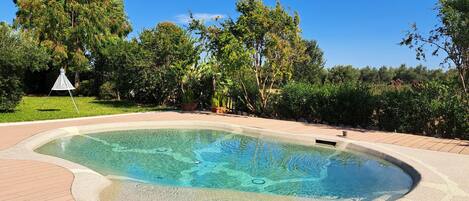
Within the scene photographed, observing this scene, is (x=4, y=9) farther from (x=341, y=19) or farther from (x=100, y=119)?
(x=341, y=19)

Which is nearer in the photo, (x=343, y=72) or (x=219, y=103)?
(x=219, y=103)

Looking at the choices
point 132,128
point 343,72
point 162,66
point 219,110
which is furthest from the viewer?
point 343,72

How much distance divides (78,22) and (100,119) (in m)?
15.5

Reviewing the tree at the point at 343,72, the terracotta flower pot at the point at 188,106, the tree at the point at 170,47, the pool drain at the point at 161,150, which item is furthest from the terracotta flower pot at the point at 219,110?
the tree at the point at 343,72

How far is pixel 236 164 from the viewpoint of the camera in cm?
945

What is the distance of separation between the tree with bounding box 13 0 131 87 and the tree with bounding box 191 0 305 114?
13118 mm

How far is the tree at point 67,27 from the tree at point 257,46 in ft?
43.0

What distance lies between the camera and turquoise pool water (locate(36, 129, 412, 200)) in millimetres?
7469

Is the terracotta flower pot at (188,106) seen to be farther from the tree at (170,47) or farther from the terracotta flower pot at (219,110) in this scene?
the tree at (170,47)

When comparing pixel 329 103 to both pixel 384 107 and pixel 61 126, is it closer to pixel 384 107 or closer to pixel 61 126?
pixel 384 107

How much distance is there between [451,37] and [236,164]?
7.68 meters


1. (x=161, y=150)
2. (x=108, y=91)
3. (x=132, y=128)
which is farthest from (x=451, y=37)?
(x=108, y=91)

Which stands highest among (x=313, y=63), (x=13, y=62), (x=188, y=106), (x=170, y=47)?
(x=313, y=63)

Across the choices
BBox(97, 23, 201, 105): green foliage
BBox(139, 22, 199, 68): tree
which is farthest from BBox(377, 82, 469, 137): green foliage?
BBox(139, 22, 199, 68): tree
